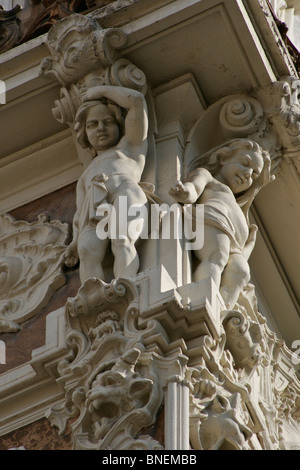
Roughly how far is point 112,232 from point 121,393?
119 cm

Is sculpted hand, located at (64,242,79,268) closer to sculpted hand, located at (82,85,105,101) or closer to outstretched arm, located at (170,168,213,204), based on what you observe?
outstretched arm, located at (170,168,213,204)

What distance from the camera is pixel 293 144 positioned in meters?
8.84

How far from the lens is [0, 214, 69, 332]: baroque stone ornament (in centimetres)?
819

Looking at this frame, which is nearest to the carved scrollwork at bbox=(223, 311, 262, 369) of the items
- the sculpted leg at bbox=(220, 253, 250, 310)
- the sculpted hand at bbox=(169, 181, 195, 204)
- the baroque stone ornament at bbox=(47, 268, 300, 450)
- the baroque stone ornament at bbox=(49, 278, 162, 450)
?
the baroque stone ornament at bbox=(47, 268, 300, 450)

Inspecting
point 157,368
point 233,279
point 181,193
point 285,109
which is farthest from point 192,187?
point 157,368

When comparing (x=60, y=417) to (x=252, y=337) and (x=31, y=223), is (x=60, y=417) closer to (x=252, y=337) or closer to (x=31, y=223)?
(x=252, y=337)

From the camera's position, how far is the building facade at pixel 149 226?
272 inches

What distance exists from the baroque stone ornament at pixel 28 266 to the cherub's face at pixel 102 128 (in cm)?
56

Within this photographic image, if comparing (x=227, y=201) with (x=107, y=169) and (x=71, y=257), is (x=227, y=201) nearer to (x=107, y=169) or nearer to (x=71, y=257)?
(x=107, y=169)

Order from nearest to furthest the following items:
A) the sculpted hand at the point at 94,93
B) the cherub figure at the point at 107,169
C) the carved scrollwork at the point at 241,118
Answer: the cherub figure at the point at 107,169 < the sculpted hand at the point at 94,93 < the carved scrollwork at the point at 241,118

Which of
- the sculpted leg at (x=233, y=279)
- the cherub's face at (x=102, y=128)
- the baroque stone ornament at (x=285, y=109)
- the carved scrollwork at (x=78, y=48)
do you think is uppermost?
the carved scrollwork at (x=78, y=48)

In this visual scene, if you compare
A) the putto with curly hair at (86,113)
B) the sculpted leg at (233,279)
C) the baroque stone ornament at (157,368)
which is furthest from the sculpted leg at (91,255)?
the putto with curly hair at (86,113)

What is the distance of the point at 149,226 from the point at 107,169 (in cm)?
48

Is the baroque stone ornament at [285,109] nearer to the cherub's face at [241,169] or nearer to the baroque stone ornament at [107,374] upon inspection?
the cherub's face at [241,169]
